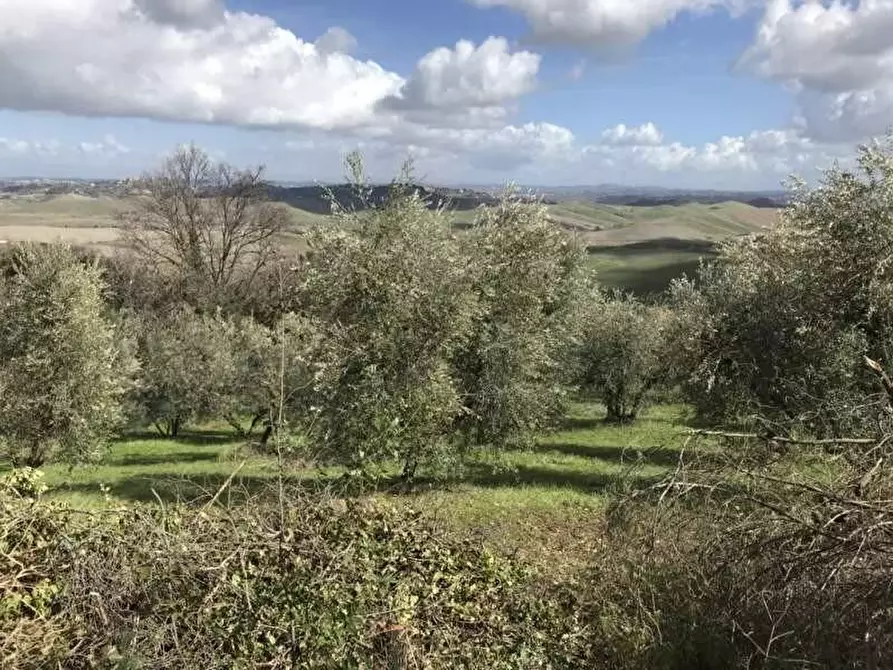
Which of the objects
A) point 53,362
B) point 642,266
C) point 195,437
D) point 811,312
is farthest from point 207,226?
point 642,266

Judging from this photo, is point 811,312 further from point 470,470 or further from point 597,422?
point 597,422

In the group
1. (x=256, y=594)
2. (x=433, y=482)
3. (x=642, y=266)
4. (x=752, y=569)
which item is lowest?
(x=433, y=482)

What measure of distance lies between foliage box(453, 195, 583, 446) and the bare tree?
1235 inches

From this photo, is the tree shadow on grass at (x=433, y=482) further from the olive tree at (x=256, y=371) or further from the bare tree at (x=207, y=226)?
the bare tree at (x=207, y=226)

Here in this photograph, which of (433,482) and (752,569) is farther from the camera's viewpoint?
(433,482)

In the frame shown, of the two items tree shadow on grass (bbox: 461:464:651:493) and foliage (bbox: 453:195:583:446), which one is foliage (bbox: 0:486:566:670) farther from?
tree shadow on grass (bbox: 461:464:651:493)


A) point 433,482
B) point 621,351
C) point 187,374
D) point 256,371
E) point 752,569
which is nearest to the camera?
point 752,569

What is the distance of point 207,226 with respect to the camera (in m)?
47.0

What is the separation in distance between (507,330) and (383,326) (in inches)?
161

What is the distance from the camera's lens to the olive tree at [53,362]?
18781mm

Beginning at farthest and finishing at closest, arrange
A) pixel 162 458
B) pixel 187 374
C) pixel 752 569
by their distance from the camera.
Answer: pixel 187 374, pixel 162 458, pixel 752 569

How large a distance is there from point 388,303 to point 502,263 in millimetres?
4641

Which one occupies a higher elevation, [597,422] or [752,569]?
[752,569]

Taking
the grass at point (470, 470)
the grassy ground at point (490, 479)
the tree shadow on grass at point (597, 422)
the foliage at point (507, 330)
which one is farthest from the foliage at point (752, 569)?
the tree shadow on grass at point (597, 422)
